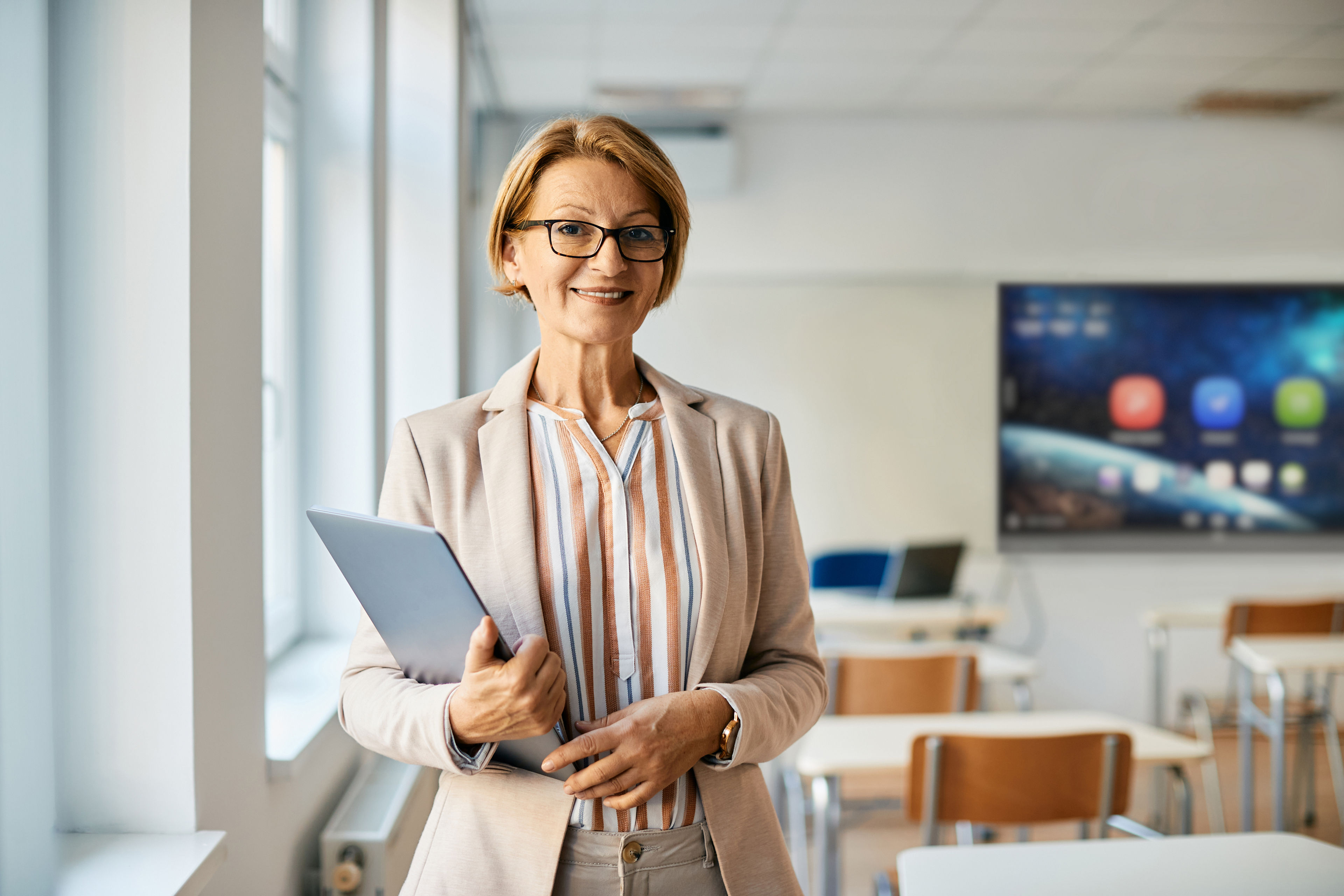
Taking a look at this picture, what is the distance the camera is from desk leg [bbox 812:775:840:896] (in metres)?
2.14

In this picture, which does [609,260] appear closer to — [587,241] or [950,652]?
[587,241]

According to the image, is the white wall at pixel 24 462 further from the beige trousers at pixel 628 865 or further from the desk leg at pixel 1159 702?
the desk leg at pixel 1159 702

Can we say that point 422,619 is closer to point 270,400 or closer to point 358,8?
point 270,400

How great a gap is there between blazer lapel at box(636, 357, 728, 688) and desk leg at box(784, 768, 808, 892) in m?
2.05

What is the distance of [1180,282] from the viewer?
16.2ft

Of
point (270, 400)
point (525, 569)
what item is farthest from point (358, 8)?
point (525, 569)

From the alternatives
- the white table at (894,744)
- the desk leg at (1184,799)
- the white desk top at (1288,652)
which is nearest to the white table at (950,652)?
the white table at (894,744)

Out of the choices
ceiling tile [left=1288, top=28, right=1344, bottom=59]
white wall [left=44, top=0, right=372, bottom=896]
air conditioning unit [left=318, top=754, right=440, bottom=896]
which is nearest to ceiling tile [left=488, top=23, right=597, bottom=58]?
white wall [left=44, top=0, right=372, bottom=896]

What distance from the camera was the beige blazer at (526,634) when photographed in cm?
99

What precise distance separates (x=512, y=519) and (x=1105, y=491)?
15.2 ft

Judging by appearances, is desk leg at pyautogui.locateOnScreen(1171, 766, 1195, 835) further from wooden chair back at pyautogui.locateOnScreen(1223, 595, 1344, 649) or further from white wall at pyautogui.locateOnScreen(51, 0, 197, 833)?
white wall at pyautogui.locateOnScreen(51, 0, 197, 833)

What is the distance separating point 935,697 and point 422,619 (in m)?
2.09

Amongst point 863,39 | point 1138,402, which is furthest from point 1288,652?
point 863,39

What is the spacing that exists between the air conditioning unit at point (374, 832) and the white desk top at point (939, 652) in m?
1.23
